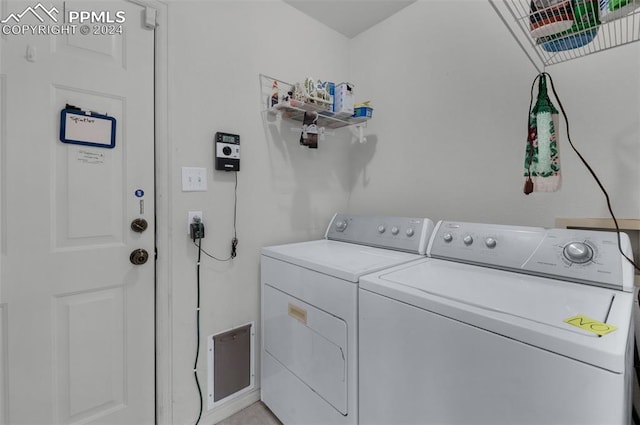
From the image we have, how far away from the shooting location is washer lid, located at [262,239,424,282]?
123 centimetres

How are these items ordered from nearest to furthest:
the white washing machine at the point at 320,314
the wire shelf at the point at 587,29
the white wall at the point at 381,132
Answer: the wire shelf at the point at 587,29, the white washing machine at the point at 320,314, the white wall at the point at 381,132

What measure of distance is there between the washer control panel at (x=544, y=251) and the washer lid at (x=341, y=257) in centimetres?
21

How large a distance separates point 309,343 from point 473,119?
59.9 inches

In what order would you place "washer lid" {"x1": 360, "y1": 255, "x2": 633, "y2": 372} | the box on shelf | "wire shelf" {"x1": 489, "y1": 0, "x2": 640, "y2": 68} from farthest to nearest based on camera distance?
the box on shelf < "wire shelf" {"x1": 489, "y1": 0, "x2": 640, "y2": 68} < "washer lid" {"x1": 360, "y1": 255, "x2": 633, "y2": 372}

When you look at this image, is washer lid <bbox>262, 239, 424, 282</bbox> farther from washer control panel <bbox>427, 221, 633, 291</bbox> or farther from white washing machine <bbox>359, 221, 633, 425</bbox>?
washer control panel <bbox>427, 221, 633, 291</bbox>

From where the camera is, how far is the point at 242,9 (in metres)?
1.71

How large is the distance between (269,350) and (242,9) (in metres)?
2.00

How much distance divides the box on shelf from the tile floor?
1882 millimetres

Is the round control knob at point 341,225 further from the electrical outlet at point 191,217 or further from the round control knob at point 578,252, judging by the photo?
the round control knob at point 578,252

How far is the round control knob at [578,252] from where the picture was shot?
1052 millimetres

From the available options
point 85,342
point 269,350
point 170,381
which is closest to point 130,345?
point 85,342

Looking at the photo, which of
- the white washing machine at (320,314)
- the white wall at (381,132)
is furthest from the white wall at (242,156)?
the white washing machine at (320,314)

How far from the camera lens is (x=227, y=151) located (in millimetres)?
1613

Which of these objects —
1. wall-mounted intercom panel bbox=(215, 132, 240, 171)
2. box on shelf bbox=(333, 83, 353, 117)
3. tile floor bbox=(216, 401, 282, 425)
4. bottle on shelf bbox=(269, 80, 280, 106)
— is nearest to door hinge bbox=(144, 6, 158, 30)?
wall-mounted intercom panel bbox=(215, 132, 240, 171)
